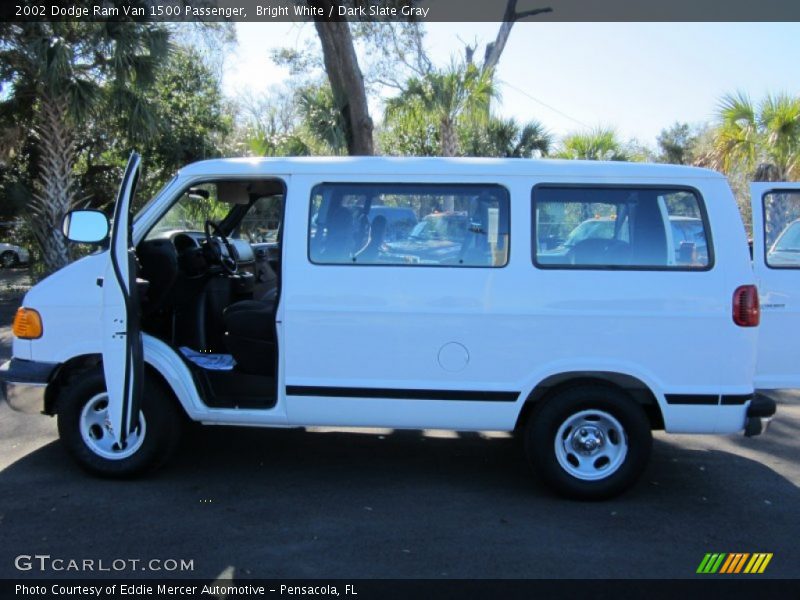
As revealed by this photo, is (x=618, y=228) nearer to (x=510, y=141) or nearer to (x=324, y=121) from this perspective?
(x=324, y=121)

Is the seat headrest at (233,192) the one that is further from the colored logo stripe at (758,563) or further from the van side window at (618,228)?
the colored logo stripe at (758,563)

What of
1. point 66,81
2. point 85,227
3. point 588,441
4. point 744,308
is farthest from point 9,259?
point 744,308

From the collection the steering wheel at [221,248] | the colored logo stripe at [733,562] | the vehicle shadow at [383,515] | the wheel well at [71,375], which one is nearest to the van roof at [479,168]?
the steering wheel at [221,248]

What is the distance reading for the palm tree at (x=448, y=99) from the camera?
15.5 metres

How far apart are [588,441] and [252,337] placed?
2.38 metres

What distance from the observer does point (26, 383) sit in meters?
4.69

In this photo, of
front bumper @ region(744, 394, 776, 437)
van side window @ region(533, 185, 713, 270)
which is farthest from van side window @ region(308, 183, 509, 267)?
front bumper @ region(744, 394, 776, 437)

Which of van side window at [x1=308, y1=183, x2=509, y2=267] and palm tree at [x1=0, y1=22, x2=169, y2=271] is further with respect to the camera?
palm tree at [x1=0, y1=22, x2=169, y2=271]

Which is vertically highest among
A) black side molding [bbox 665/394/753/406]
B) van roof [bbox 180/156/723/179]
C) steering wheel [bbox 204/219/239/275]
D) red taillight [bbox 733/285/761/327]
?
van roof [bbox 180/156/723/179]

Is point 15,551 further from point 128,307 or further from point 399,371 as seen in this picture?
point 399,371

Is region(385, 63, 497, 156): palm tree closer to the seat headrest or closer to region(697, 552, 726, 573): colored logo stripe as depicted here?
the seat headrest

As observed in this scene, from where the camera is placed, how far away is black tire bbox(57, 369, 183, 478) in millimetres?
4688

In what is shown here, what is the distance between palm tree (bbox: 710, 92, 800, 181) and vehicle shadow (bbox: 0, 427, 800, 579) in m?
8.30

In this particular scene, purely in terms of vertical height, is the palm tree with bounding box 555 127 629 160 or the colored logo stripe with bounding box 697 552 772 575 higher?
the palm tree with bounding box 555 127 629 160
